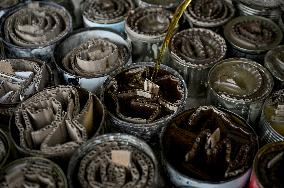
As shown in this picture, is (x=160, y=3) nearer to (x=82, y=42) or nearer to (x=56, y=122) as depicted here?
(x=82, y=42)

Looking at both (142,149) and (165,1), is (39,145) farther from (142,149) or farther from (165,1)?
(165,1)

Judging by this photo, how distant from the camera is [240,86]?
3955 millimetres

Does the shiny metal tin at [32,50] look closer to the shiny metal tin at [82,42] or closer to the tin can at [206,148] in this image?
the shiny metal tin at [82,42]

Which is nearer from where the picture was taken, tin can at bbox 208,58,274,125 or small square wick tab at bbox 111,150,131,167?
small square wick tab at bbox 111,150,131,167

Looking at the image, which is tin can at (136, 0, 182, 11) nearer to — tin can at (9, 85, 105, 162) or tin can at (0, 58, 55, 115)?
tin can at (0, 58, 55, 115)

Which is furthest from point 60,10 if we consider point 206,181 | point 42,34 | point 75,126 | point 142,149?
point 206,181

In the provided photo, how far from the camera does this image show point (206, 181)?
304cm

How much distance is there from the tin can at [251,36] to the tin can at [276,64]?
3.3 inches

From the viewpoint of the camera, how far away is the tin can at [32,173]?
299 cm

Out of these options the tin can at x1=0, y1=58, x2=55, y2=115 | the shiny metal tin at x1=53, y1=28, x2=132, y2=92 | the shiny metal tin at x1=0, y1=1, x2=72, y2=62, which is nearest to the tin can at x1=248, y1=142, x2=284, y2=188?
the shiny metal tin at x1=53, y1=28, x2=132, y2=92

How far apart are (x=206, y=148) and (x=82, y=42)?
2.08 meters

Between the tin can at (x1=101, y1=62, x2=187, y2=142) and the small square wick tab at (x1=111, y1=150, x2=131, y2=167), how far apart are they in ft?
1.39

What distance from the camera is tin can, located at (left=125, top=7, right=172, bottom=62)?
438 centimetres

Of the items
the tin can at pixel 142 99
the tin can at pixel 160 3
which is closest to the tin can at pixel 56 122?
the tin can at pixel 142 99
